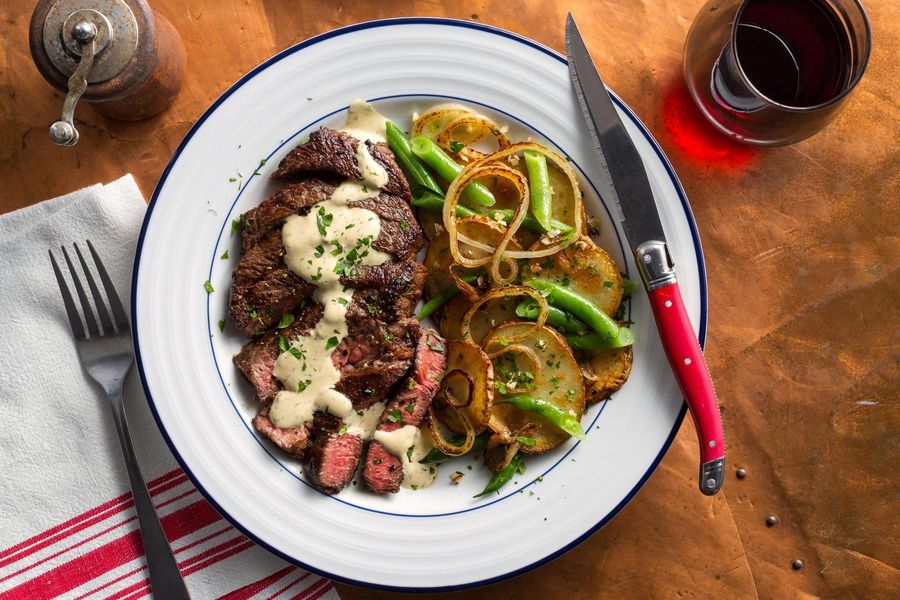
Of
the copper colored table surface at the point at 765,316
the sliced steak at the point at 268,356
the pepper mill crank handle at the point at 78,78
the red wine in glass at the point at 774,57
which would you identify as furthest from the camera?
the copper colored table surface at the point at 765,316

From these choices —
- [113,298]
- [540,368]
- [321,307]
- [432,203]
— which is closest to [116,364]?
[113,298]

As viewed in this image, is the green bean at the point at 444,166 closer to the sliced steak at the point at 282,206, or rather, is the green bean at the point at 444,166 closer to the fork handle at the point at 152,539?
the sliced steak at the point at 282,206

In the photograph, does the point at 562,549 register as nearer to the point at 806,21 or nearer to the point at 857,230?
the point at 857,230

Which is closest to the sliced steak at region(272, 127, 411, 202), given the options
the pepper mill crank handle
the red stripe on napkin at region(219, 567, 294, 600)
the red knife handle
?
the pepper mill crank handle

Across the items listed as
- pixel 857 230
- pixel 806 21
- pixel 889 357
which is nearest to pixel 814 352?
pixel 889 357

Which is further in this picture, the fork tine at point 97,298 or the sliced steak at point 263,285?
the fork tine at point 97,298

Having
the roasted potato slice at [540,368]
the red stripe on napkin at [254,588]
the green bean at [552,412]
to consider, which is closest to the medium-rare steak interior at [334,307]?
the roasted potato slice at [540,368]

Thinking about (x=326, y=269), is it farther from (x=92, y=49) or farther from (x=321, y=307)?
(x=92, y=49)
